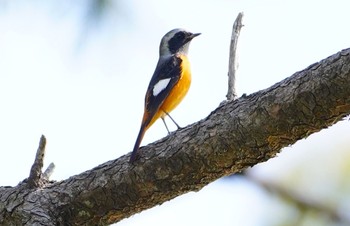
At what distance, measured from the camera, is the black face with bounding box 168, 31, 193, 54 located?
16.8 ft

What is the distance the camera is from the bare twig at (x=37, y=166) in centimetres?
307

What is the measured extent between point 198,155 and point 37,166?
77 centimetres

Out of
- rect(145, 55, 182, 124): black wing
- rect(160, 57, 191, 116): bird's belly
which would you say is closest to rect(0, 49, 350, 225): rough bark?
rect(145, 55, 182, 124): black wing

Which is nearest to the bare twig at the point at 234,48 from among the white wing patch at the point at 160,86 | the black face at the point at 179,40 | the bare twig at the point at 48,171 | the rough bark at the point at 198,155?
Answer: the rough bark at the point at 198,155

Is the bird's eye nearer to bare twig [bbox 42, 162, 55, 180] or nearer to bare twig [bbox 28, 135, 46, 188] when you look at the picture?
bare twig [bbox 42, 162, 55, 180]

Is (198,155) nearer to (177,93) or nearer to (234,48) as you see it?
(234,48)

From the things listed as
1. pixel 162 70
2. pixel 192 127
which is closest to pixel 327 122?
pixel 192 127

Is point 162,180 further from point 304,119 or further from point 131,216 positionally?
point 304,119

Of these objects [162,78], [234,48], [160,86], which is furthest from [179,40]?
[234,48]

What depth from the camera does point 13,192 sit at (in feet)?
11.0

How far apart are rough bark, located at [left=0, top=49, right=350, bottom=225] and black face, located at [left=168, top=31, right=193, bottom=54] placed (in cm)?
197

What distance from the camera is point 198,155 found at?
2936mm

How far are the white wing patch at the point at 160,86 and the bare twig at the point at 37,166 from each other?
3.29 ft

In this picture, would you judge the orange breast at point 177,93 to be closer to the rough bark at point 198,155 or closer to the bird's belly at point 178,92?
the bird's belly at point 178,92
